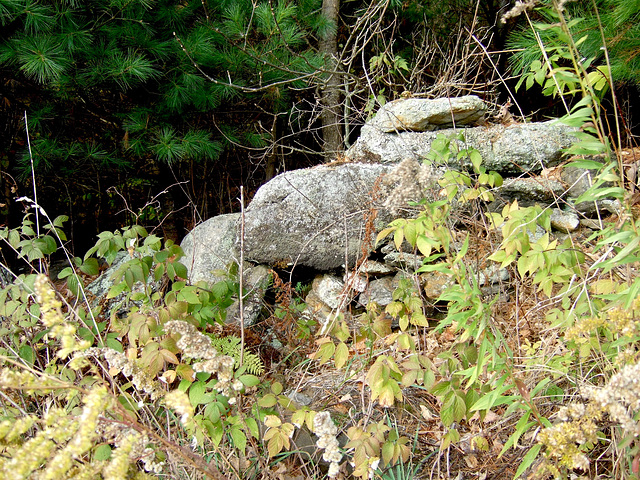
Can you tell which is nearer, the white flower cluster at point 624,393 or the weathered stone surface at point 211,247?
the white flower cluster at point 624,393

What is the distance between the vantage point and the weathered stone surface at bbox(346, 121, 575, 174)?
10.2 ft

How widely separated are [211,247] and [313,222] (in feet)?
2.48

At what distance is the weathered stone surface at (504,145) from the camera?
3.12m

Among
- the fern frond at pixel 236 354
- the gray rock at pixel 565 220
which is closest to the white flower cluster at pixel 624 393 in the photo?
the fern frond at pixel 236 354

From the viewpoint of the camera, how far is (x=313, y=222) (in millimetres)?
2980


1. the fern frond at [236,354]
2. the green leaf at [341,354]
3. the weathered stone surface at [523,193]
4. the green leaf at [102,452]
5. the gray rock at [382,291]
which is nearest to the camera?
the green leaf at [102,452]

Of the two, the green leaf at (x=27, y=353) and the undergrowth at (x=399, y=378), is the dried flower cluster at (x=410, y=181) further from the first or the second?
the green leaf at (x=27, y=353)

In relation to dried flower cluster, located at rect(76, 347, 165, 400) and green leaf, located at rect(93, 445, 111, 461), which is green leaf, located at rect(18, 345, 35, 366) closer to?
dried flower cluster, located at rect(76, 347, 165, 400)

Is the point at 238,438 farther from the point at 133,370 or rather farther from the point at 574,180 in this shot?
the point at 574,180

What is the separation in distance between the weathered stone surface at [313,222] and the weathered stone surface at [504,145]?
1.05 ft

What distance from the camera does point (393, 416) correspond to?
1.87m

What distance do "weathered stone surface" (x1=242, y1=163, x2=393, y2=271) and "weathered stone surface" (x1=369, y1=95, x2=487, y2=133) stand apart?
0.52 metres

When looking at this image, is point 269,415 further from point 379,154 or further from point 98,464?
point 379,154

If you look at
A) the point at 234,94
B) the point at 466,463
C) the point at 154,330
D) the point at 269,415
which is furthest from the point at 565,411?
the point at 234,94
